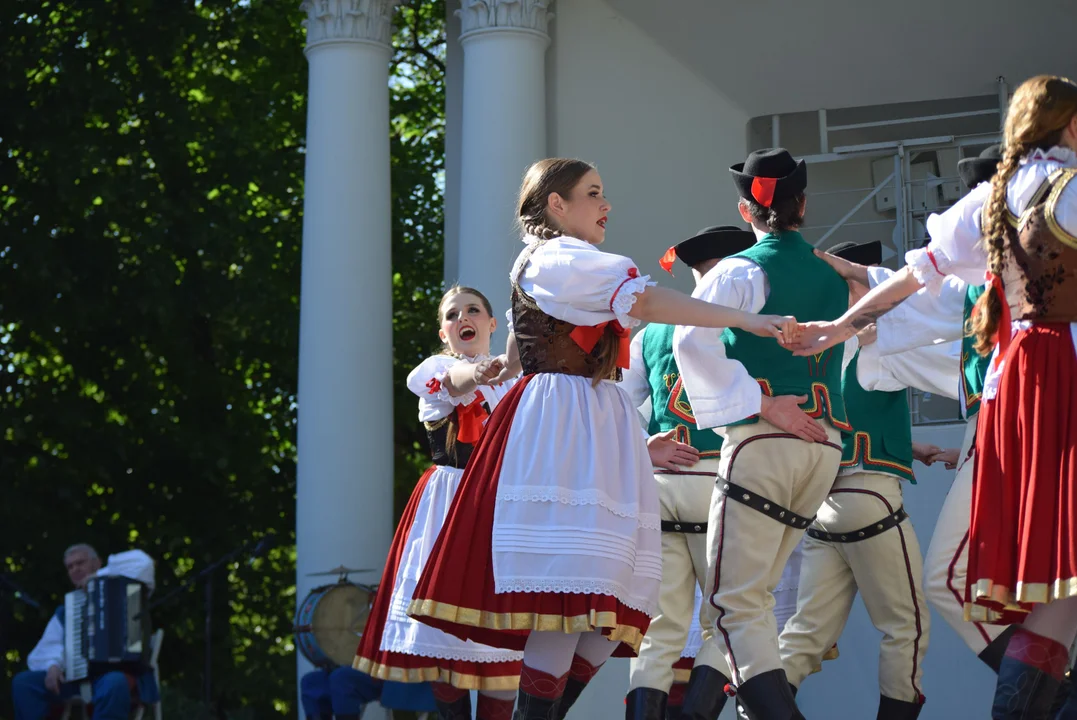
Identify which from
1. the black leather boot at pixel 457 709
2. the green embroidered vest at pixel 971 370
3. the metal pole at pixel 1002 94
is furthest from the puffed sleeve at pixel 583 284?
the metal pole at pixel 1002 94

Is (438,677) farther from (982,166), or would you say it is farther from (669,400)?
(982,166)

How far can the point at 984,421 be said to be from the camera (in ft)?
13.0

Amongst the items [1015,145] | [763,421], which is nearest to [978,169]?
[763,421]

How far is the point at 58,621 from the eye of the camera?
988 centimetres

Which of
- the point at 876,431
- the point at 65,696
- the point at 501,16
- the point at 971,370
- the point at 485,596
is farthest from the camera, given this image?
the point at 501,16

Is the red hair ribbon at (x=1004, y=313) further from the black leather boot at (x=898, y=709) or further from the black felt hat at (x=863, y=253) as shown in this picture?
the black felt hat at (x=863, y=253)

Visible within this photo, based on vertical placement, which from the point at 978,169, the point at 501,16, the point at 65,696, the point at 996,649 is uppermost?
the point at 501,16

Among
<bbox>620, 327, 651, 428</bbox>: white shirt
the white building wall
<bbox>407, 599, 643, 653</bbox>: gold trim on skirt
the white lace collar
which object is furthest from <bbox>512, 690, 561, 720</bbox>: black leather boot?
the white building wall

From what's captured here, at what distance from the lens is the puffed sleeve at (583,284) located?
4348mm

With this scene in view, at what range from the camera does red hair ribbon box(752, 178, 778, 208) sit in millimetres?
5043

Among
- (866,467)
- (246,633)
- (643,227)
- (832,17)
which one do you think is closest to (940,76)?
(832,17)

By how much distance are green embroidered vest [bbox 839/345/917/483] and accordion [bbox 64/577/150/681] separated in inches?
206

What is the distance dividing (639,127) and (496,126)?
1.12m

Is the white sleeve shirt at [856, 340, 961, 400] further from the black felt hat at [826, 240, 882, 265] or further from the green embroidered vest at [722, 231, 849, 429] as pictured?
the green embroidered vest at [722, 231, 849, 429]
